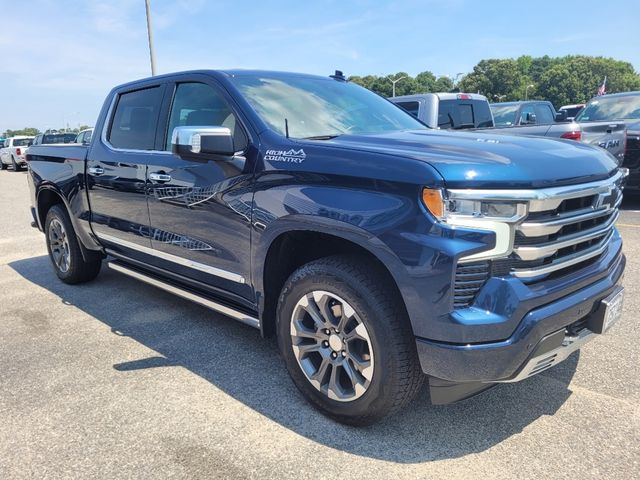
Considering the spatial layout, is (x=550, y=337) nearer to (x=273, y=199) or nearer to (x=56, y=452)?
(x=273, y=199)

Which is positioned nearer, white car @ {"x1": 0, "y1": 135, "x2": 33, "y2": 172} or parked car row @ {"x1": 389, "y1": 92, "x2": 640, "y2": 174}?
parked car row @ {"x1": 389, "y1": 92, "x2": 640, "y2": 174}

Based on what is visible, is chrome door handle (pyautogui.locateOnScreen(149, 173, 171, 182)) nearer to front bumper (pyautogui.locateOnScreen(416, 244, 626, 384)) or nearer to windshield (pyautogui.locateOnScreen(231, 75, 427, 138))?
windshield (pyautogui.locateOnScreen(231, 75, 427, 138))

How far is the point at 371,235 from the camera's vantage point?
225 centimetres

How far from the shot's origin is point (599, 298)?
2.44m

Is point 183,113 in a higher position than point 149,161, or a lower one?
higher

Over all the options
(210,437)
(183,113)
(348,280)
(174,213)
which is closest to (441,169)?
(348,280)

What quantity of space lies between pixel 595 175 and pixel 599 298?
598mm

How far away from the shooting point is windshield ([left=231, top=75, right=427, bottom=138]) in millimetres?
3101

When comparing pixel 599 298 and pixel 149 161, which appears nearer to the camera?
pixel 599 298

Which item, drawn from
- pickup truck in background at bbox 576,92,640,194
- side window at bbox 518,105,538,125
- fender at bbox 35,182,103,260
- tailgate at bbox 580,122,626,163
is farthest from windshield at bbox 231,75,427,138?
side window at bbox 518,105,538,125

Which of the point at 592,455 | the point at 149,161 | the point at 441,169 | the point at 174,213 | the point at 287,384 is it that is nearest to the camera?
the point at 441,169

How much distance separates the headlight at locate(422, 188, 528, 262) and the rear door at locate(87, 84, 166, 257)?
228 cm

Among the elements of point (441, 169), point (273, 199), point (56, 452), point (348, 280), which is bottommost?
point (56, 452)

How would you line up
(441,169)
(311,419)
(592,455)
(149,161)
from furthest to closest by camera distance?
(149,161)
(311,419)
(592,455)
(441,169)
